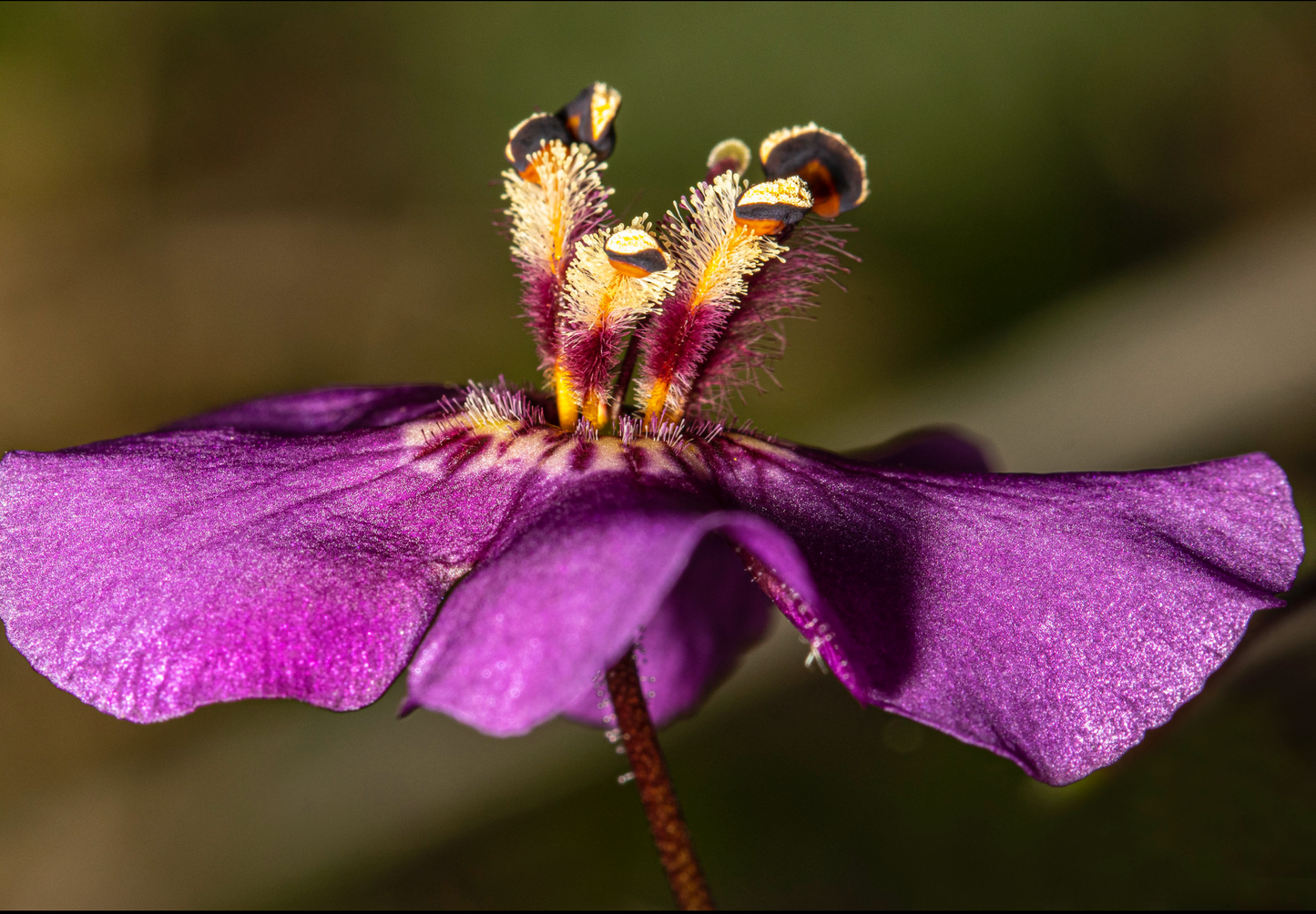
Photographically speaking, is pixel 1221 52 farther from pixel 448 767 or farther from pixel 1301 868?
pixel 448 767

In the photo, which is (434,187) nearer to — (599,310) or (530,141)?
(530,141)

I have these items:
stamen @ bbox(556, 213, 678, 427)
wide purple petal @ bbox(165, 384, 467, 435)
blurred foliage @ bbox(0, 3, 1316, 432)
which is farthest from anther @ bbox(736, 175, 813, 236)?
blurred foliage @ bbox(0, 3, 1316, 432)

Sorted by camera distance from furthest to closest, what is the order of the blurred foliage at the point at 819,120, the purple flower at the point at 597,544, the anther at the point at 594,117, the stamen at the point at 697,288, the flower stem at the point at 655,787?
the blurred foliage at the point at 819,120 → the anther at the point at 594,117 → the stamen at the point at 697,288 → the flower stem at the point at 655,787 → the purple flower at the point at 597,544

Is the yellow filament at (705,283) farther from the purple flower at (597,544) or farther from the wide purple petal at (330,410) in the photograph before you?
the wide purple petal at (330,410)

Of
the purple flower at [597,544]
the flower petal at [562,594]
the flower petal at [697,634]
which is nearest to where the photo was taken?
the flower petal at [562,594]

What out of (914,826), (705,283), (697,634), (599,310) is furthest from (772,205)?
(914,826)

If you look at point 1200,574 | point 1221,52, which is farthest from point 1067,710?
point 1221,52

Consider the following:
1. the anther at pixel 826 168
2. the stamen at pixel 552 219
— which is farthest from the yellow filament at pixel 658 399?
the anther at pixel 826 168
